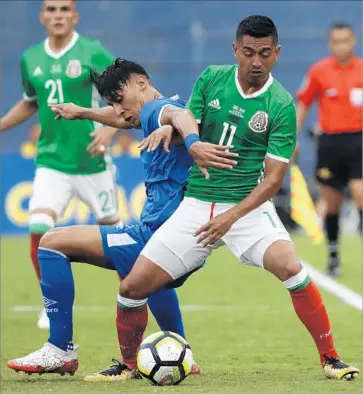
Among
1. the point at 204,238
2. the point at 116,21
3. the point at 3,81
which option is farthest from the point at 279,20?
the point at 204,238

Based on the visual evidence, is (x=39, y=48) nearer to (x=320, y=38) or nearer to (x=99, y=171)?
(x=99, y=171)

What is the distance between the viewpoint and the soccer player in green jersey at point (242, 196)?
6.79 m

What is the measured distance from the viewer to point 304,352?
846 cm

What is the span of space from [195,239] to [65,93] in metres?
3.32

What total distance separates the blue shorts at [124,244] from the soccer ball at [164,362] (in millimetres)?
482

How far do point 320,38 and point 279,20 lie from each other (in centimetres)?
119

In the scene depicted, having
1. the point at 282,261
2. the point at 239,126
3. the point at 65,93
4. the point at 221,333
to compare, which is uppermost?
the point at 65,93

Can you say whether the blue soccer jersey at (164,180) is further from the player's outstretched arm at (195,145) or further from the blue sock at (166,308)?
the blue sock at (166,308)

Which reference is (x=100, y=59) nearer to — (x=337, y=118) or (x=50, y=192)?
(x=50, y=192)

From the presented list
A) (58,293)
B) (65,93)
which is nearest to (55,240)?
(58,293)

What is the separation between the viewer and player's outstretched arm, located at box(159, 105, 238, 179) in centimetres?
647

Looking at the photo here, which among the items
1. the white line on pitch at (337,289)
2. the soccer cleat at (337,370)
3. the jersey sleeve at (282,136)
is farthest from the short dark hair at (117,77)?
the white line on pitch at (337,289)

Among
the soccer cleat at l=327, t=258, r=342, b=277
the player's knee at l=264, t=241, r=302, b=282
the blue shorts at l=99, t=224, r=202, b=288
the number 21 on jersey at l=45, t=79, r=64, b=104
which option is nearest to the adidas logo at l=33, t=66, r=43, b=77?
the number 21 on jersey at l=45, t=79, r=64, b=104

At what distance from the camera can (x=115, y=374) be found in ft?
23.7
